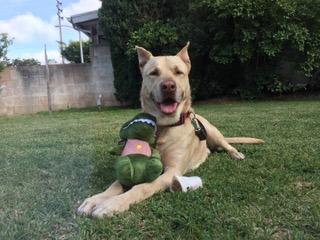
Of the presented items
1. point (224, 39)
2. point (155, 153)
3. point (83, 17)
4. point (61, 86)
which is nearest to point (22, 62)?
point (83, 17)

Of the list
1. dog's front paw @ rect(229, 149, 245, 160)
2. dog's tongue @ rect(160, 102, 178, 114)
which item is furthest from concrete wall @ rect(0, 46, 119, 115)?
dog's tongue @ rect(160, 102, 178, 114)

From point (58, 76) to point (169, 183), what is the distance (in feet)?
42.2

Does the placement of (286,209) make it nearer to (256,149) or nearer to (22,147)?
(256,149)

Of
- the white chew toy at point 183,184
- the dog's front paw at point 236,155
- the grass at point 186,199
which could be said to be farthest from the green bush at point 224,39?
the white chew toy at point 183,184

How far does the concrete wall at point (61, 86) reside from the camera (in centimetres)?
1534

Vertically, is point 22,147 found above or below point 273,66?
below

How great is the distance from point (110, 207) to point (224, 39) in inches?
454

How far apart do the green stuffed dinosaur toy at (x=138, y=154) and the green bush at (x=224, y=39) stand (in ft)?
32.3

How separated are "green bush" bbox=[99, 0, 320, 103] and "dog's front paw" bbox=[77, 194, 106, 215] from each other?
10498 millimetres

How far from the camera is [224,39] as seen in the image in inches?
541

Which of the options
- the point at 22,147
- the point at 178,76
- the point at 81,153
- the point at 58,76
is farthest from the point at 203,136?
the point at 58,76

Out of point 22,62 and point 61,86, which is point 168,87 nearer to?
point 61,86

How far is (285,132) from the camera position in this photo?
6195 millimetres

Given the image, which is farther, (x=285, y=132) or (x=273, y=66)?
(x=273, y=66)
